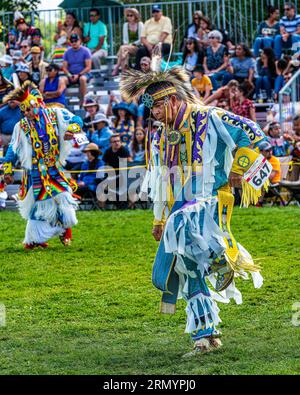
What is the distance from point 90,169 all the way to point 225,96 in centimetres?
281

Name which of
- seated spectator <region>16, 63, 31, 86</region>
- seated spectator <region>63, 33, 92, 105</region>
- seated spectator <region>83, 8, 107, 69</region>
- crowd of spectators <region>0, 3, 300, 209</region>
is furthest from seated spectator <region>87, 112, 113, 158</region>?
seated spectator <region>83, 8, 107, 69</region>

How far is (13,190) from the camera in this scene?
59.0 feet

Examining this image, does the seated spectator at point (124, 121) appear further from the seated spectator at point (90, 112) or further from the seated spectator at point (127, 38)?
the seated spectator at point (127, 38)

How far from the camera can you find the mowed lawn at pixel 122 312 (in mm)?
7562

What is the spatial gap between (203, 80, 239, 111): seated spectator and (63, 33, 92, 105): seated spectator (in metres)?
3.20

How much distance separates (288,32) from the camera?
19469mm

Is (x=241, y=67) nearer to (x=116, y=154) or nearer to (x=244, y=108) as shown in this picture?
A: (x=244, y=108)

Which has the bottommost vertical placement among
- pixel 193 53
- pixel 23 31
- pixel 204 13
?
pixel 193 53

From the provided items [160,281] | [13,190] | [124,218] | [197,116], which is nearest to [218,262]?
[160,281]

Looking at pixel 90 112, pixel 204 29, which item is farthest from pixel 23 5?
pixel 90 112

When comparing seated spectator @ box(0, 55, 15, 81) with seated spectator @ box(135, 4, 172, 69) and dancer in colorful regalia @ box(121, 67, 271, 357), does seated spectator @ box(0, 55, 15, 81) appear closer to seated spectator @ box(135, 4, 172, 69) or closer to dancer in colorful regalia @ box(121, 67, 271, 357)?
seated spectator @ box(135, 4, 172, 69)
